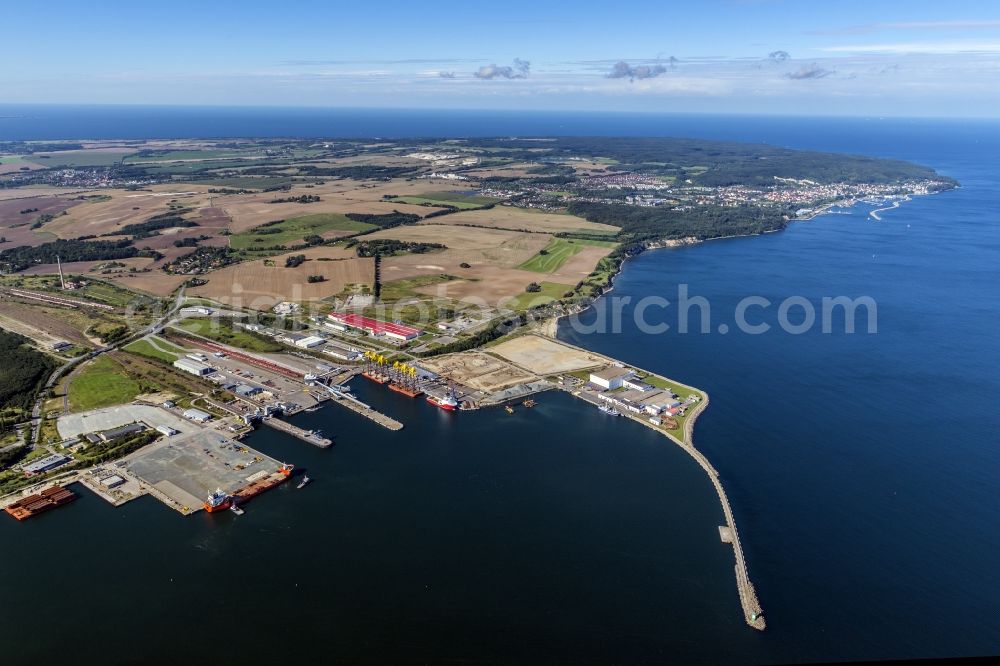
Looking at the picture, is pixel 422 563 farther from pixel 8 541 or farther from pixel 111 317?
pixel 111 317

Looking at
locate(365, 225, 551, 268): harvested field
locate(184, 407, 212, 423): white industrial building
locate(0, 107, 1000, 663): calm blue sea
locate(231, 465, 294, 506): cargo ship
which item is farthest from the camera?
locate(365, 225, 551, 268): harvested field

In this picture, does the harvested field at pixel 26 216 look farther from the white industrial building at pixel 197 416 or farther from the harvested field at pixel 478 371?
the harvested field at pixel 478 371

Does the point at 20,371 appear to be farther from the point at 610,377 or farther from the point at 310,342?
the point at 610,377

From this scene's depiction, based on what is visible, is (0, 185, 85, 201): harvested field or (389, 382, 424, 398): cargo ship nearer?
(389, 382, 424, 398): cargo ship

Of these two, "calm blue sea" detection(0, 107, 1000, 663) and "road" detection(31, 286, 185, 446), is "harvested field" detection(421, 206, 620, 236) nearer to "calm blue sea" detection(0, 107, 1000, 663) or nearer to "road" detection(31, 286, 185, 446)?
"road" detection(31, 286, 185, 446)

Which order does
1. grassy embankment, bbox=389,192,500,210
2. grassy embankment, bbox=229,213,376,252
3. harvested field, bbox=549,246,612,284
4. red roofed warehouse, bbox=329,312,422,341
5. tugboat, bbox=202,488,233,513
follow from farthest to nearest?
grassy embankment, bbox=389,192,500,210 < grassy embankment, bbox=229,213,376,252 < harvested field, bbox=549,246,612,284 < red roofed warehouse, bbox=329,312,422,341 < tugboat, bbox=202,488,233,513

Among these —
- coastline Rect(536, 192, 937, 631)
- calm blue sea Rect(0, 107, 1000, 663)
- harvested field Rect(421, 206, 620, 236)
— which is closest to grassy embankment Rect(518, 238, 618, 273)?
harvested field Rect(421, 206, 620, 236)
